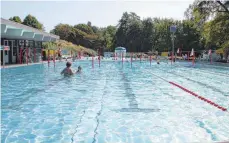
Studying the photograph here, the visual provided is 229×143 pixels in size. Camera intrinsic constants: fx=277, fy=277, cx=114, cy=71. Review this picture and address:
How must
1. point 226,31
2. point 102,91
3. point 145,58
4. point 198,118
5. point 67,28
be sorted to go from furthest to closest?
point 67,28 → point 145,58 → point 226,31 → point 102,91 → point 198,118

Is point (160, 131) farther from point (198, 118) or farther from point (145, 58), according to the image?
point (145, 58)

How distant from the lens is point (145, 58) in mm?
38656

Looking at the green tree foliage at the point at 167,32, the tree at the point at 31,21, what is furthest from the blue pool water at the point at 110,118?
the tree at the point at 31,21

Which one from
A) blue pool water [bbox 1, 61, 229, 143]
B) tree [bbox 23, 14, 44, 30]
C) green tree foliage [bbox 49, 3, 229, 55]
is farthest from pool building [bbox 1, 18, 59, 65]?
tree [bbox 23, 14, 44, 30]

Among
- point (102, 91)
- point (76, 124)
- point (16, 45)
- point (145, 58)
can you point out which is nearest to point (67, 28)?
point (145, 58)

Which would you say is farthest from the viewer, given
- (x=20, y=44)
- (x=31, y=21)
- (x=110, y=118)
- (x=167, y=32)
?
(x=31, y=21)

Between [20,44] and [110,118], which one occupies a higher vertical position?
[20,44]

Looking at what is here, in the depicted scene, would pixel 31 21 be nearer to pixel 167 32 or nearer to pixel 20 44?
pixel 167 32

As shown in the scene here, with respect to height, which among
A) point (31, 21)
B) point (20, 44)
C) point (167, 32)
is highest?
point (31, 21)

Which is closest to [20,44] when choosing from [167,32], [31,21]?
[167,32]

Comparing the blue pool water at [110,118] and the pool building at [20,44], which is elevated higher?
the pool building at [20,44]

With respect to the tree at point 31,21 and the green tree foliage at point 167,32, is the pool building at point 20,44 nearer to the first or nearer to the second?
the green tree foliage at point 167,32

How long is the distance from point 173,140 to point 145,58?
112ft

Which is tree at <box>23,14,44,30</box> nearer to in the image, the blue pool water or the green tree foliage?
the green tree foliage
